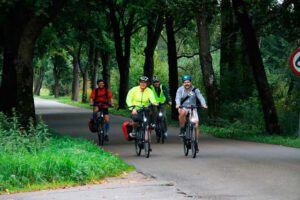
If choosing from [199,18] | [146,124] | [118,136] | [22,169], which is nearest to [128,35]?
[199,18]

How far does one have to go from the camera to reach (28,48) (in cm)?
1870

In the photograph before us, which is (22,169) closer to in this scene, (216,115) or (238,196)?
(238,196)

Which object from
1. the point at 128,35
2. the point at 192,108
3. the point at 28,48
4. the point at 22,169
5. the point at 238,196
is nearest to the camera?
the point at 238,196

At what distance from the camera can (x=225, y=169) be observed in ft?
40.6

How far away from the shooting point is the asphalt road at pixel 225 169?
9.59 m

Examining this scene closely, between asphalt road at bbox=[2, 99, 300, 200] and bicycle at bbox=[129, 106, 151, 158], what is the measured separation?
25 centimetres

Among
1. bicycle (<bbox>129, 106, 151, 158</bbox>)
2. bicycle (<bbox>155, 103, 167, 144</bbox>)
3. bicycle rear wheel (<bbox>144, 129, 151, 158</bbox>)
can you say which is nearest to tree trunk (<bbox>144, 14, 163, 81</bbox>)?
bicycle (<bbox>155, 103, 167, 144</bbox>)

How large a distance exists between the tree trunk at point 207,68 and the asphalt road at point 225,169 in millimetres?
6613

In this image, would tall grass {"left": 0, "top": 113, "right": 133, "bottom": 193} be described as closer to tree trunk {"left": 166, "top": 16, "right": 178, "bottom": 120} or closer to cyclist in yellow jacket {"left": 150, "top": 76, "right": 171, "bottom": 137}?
cyclist in yellow jacket {"left": 150, "top": 76, "right": 171, "bottom": 137}

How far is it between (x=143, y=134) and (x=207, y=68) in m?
11.0

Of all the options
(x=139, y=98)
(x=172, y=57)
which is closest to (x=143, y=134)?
(x=139, y=98)

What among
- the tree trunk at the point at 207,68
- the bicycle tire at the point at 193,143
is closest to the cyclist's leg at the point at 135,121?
the bicycle tire at the point at 193,143

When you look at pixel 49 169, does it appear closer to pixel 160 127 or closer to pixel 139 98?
pixel 139 98

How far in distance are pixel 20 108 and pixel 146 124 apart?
16.8 ft
